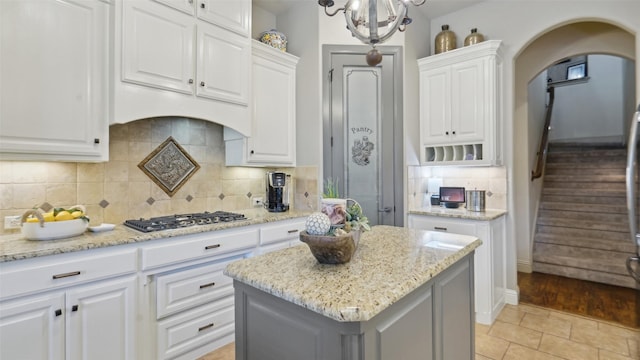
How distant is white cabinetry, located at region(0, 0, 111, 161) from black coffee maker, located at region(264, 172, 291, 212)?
4.45 ft

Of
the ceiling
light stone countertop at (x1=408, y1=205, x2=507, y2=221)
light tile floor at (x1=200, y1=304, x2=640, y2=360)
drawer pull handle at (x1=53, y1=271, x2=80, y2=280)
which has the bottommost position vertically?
light tile floor at (x1=200, y1=304, x2=640, y2=360)

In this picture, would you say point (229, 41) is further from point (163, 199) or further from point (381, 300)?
point (381, 300)

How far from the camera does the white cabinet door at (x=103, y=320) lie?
164 centimetres

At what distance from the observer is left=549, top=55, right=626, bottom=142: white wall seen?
6.60 meters

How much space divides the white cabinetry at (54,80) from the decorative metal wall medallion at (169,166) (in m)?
0.50

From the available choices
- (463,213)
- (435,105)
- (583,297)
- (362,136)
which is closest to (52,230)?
(362,136)

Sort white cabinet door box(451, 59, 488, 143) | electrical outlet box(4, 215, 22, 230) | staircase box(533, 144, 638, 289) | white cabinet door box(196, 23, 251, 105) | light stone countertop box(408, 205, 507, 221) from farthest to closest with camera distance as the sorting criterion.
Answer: staircase box(533, 144, 638, 289) → white cabinet door box(451, 59, 488, 143) → light stone countertop box(408, 205, 507, 221) → white cabinet door box(196, 23, 251, 105) → electrical outlet box(4, 215, 22, 230)

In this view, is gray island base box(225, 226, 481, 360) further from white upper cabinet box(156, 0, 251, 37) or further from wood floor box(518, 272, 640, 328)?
wood floor box(518, 272, 640, 328)

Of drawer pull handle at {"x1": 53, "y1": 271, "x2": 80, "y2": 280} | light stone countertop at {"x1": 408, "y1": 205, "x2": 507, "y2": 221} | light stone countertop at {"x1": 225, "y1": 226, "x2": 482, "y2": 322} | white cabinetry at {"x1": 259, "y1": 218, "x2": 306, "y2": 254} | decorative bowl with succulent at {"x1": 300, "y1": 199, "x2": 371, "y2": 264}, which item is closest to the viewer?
light stone countertop at {"x1": 225, "y1": 226, "x2": 482, "y2": 322}

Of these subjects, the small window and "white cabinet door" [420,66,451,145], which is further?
the small window

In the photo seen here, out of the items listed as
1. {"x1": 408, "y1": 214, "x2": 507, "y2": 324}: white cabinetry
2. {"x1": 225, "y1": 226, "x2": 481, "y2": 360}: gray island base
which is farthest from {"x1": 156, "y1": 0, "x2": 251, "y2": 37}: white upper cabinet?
{"x1": 408, "y1": 214, "x2": 507, "y2": 324}: white cabinetry

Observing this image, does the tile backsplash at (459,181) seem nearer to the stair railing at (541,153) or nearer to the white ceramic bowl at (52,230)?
the stair railing at (541,153)

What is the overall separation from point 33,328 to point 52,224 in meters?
0.52

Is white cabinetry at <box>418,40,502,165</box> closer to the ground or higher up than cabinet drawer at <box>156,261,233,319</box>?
higher up
